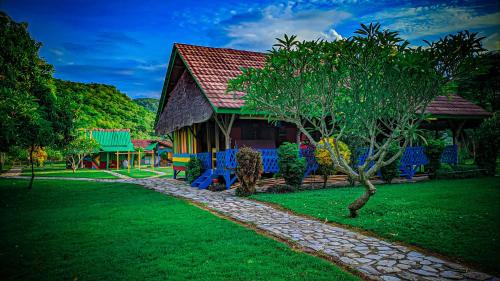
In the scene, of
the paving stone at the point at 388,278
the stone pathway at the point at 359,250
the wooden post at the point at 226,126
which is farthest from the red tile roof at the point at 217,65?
the paving stone at the point at 388,278

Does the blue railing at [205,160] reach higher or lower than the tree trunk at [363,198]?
higher

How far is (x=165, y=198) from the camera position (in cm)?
1093

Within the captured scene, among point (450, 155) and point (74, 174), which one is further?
point (74, 174)

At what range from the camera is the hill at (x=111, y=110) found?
5141 cm

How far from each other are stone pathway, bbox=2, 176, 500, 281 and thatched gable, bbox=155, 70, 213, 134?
231 inches

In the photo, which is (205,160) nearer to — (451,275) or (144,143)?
(451,275)

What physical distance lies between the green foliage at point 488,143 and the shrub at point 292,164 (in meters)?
8.52

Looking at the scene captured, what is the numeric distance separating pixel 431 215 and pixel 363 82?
132 inches

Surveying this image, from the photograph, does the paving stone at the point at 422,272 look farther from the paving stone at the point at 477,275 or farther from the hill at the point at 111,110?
the hill at the point at 111,110

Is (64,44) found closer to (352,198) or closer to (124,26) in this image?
(124,26)

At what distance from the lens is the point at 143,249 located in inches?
201

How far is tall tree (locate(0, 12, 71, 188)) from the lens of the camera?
931cm

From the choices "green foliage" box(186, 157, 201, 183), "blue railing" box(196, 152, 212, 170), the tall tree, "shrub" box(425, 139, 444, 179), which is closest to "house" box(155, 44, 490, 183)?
"blue railing" box(196, 152, 212, 170)

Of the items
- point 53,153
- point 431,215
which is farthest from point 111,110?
point 431,215
